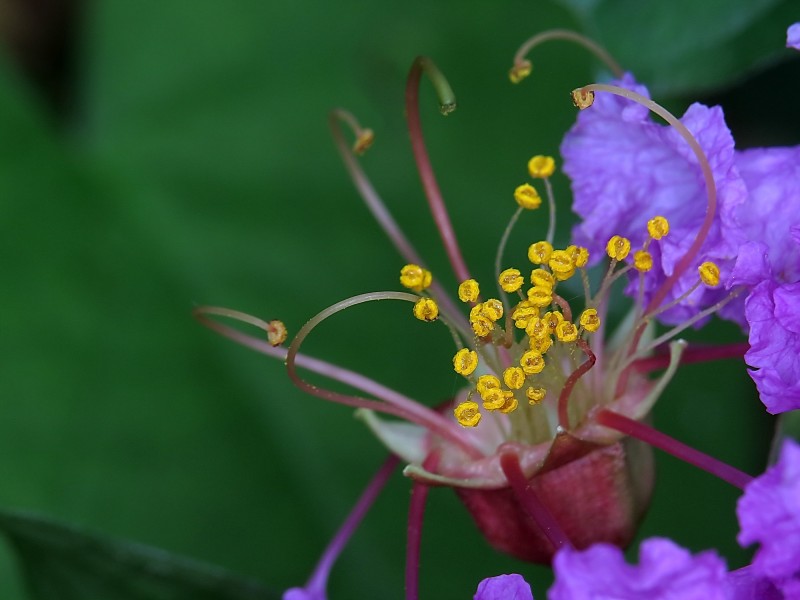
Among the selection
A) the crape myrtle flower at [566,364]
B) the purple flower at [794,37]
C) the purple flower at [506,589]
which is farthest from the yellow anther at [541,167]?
the purple flower at [506,589]

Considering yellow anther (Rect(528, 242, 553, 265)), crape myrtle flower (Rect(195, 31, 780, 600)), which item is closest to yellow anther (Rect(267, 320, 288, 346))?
crape myrtle flower (Rect(195, 31, 780, 600))

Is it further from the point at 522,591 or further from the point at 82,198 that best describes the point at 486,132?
the point at 522,591

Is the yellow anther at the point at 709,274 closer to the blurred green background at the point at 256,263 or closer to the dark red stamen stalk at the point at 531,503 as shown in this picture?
the dark red stamen stalk at the point at 531,503

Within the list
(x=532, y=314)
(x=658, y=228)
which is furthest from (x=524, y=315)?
(x=658, y=228)

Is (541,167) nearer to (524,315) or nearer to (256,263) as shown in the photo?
(524,315)

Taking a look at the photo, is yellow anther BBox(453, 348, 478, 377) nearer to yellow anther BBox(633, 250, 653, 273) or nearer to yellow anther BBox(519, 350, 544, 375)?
yellow anther BBox(519, 350, 544, 375)

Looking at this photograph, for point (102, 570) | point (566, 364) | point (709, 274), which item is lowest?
point (102, 570)
